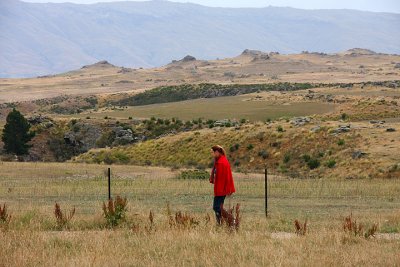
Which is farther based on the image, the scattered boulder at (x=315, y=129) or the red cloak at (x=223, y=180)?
the scattered boulder at (x=315, y=129)

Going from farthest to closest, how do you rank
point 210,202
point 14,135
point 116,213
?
1. point 14,135
2. point 210,202
3. point 116,213

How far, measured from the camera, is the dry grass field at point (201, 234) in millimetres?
11844

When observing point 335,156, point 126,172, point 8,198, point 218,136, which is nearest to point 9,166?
point 126,172

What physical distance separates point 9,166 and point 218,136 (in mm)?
28270

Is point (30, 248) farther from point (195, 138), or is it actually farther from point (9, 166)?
point (195, 138)

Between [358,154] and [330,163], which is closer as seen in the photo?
[358,154]

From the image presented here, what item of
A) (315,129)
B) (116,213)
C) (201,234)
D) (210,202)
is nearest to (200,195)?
(210,202)

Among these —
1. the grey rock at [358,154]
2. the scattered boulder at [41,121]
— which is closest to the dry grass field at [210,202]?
the grey rock at [358,154]

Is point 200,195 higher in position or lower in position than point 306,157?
A: higher

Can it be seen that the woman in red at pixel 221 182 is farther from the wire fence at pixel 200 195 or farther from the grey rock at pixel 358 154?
the grey rock at pixel 358 154

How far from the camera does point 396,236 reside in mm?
15516

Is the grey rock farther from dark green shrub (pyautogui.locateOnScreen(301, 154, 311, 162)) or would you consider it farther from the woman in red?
the woman in red

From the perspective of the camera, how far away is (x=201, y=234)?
1400 cm

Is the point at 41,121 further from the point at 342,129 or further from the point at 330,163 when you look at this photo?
the point at 330,163
